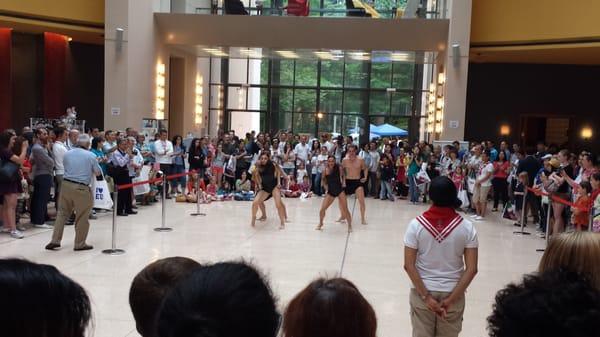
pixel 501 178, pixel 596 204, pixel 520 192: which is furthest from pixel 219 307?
pixel 501 178

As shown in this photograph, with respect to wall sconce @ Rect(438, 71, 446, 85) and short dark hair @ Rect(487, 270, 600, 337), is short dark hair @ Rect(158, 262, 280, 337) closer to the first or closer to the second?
short dark hair @ Rect(487, 270, 600, 337)

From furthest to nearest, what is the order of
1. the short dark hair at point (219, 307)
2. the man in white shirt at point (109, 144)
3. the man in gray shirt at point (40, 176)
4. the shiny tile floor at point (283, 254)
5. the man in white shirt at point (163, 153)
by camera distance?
the man in white shirt at point (163, 153)
the man in white shirt at point (109, 144)
the man in gray shirt at point (40, 176)
the shiny tile floor at point (283, 254)
the short dark hair at point (219, 307)

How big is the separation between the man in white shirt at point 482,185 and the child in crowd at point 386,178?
3.59 m

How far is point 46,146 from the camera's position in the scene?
1134 centimetres

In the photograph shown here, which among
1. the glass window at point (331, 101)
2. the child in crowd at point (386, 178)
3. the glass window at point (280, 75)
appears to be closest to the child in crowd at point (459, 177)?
the child in crowd at point (386, 178)

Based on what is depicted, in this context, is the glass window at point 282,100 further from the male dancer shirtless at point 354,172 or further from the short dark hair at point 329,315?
the short dark hair at point 329,315

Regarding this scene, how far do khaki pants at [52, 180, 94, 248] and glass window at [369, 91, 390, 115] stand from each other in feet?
80.8

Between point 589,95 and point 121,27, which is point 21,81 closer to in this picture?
point 121,27

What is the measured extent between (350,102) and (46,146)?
2288cm

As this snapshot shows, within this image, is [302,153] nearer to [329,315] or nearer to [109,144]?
[109,144]

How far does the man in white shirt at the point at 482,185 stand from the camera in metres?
14.6

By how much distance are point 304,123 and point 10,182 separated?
23.4 meters

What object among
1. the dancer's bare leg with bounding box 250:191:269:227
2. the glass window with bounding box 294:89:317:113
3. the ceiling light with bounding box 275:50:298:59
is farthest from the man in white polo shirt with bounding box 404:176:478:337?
the glass window with bounding box 294:89:317:113

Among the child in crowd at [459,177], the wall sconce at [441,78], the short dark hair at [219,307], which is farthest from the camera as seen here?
the wall sconce at [441,78]
